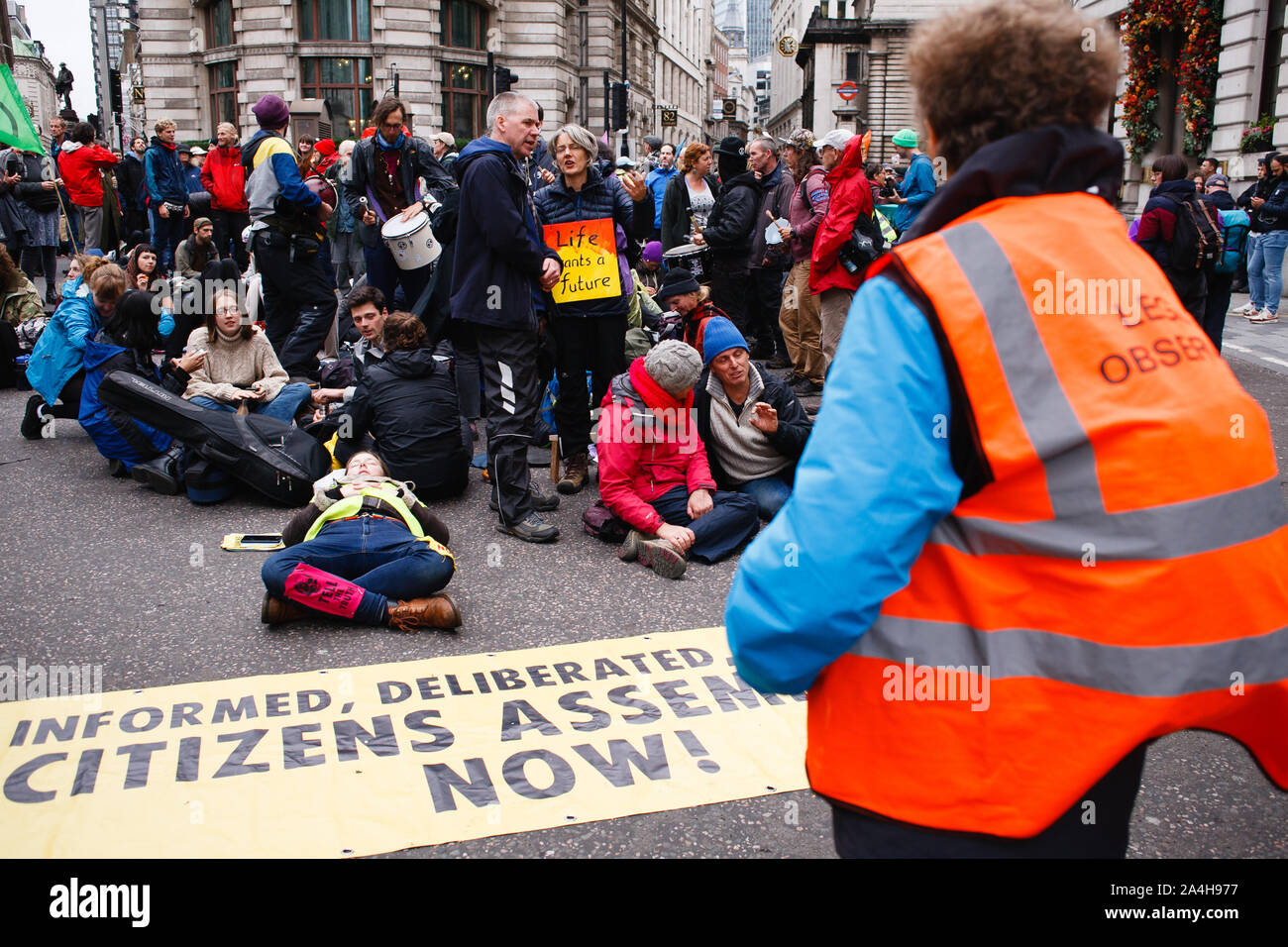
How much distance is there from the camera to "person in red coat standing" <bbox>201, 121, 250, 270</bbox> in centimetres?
1154

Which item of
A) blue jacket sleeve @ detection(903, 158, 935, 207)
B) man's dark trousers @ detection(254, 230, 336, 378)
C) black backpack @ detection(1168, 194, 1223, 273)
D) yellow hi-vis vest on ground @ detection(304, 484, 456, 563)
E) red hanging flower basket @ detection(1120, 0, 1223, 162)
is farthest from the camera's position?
red hanging flower basket @ detection(1120, 0, 1223, 162)

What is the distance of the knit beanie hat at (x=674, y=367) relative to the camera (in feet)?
17.6

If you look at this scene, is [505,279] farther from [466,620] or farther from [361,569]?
[466,620]

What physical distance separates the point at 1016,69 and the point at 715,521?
4133 millimetres

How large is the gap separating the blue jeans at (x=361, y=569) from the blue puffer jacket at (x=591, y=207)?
2185 mm

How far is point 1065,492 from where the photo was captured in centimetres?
125

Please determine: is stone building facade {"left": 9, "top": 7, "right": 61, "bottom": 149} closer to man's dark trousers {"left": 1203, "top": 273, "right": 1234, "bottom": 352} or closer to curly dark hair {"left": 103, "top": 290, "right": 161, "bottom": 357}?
curly dark hair {"left": 103, "top": 290, "right": 161, "bottom": 357}

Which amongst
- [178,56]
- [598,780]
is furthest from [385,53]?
[598,780]

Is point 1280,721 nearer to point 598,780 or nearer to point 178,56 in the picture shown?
point 598,780

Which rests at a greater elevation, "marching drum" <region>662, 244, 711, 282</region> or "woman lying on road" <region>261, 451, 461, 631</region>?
"marching drum" <region>662, 244, 711, 282</region>

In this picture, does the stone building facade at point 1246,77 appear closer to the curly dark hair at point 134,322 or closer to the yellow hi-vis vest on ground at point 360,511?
the curly dark hair at point 134,322

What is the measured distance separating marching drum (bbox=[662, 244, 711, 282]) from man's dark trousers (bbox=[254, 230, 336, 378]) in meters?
3.07

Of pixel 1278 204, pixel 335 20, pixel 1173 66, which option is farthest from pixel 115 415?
pixel 335 20

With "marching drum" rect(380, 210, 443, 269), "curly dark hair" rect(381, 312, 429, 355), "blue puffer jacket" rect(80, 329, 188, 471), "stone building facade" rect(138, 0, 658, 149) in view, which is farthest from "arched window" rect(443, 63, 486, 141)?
"curly dark hair" rect(381, 312, 429, 355)
